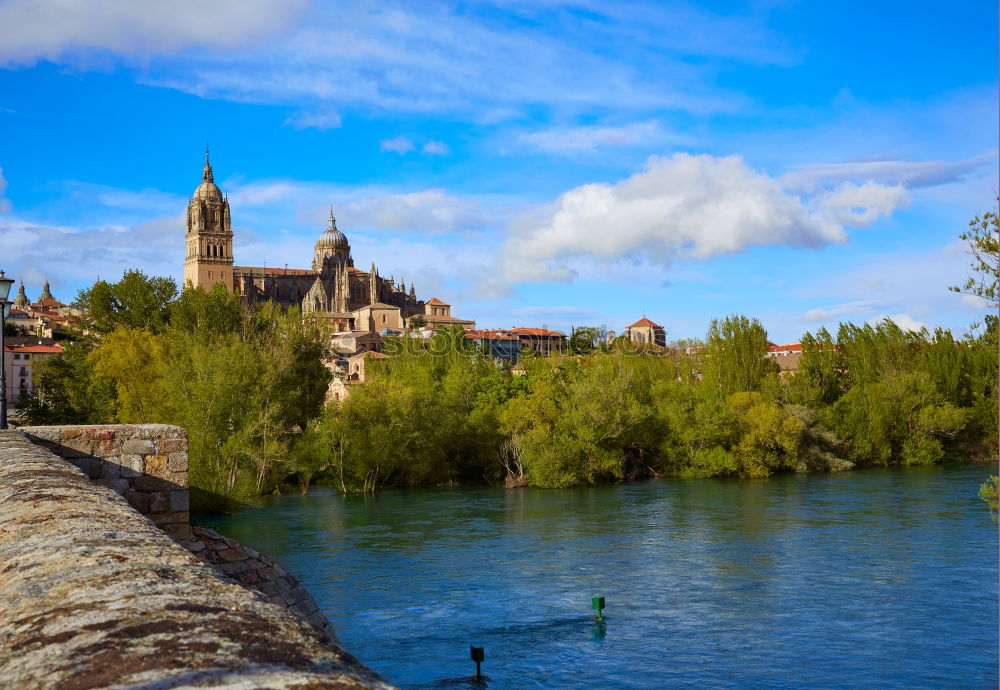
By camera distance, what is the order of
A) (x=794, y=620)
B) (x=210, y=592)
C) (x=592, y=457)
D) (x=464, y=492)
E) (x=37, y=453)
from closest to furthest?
(x=210, y=592) → (x=37, y=453) → (x=794, y=620) → (x=464, y=492) → (x=592, y=457)

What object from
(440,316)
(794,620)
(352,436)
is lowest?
(794,620)

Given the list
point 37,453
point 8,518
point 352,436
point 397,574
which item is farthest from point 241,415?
point 8,518

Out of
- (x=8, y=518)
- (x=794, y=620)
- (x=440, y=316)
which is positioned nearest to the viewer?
(x=8, y=518)

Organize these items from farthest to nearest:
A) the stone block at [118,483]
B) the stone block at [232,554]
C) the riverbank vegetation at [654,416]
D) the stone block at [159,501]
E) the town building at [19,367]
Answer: the town building at [19,367] < the riverbank vegetation at [654,416] < the stone block at [232,554] < the stone block at [159,501] < the stone block at [118,483]

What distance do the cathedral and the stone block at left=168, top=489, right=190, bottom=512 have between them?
133987mm

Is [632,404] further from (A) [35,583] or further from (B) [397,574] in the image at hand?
(A) [35,583]

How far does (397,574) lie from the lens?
2394cm

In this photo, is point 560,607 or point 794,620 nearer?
point 794,620

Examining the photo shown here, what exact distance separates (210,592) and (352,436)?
41.0 meters

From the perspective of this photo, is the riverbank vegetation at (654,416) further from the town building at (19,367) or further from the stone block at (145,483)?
the town building at (19,367)

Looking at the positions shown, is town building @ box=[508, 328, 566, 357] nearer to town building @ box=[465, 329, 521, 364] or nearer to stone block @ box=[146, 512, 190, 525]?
town building @ box=[465, 329, 521, 364]

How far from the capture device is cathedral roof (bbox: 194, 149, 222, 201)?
154 metres

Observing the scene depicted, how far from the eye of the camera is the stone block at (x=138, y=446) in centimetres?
988

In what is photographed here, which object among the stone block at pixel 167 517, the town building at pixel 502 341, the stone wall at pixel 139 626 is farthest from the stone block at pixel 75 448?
the town building at pixel 502 341
